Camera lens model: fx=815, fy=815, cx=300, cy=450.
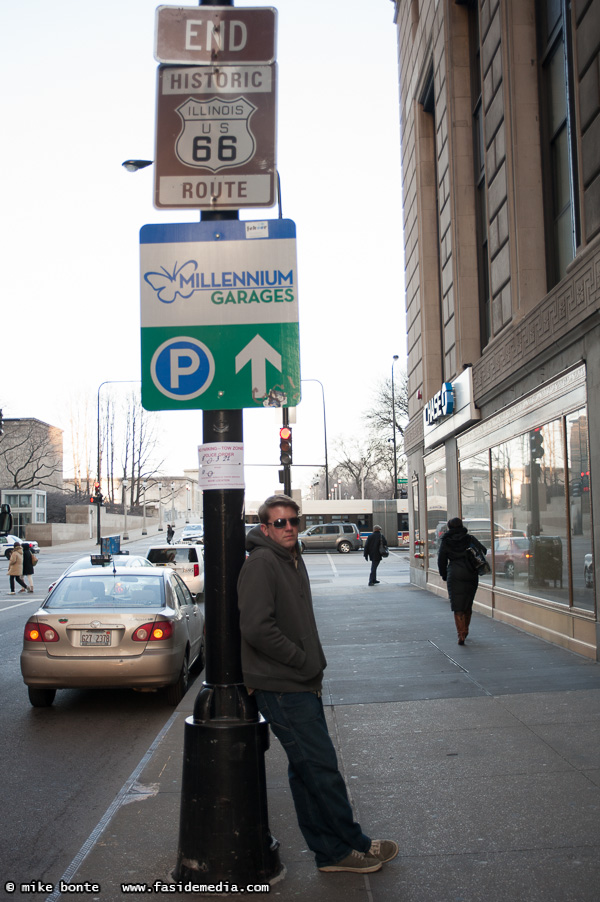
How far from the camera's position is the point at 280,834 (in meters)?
4.58

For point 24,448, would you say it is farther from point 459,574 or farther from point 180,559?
point 459,574

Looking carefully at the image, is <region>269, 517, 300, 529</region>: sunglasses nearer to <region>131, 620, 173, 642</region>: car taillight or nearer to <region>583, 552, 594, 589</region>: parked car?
<region>131, 620, 173, 642</region>: car taillight

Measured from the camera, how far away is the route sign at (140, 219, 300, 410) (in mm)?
4270

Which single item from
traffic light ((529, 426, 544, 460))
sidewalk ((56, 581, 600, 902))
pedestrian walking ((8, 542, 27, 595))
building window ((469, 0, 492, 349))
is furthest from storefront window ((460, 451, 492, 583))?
pedestrian walking ((8, 542, 27, 595))

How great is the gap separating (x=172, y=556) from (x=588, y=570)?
46.9 ft

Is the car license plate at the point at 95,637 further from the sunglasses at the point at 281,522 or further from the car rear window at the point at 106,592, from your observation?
the sunglasses at the point at 281,522

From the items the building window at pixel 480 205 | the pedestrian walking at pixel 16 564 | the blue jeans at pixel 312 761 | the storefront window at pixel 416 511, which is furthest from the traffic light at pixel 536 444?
the pedestrian walking at pixel 16 564

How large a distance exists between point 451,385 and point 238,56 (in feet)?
44.5

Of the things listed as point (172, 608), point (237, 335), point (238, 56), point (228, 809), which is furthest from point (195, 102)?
point (172, 608)

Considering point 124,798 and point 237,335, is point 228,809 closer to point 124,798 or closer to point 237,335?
point 124,798

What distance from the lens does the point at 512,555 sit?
13828 mm

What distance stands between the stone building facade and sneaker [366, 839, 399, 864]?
6.13 metres

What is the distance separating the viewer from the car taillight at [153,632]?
327 inches

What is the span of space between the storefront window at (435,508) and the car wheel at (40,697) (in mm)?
12277
